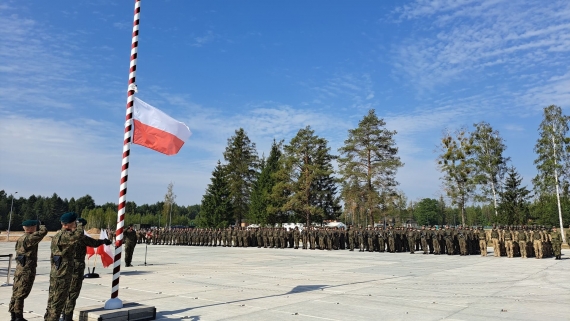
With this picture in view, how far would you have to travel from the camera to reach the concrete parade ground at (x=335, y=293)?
22.5ft

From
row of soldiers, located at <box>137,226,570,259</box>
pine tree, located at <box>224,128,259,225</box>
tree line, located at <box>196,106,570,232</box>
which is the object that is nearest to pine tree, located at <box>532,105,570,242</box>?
tree line, located at <box>196,106,570,232</box>

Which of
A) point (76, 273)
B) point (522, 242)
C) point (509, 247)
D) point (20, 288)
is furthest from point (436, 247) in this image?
point (20, 288)

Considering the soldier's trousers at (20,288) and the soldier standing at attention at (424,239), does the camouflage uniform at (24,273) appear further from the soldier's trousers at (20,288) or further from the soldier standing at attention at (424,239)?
the soldier standing at attention at (424,239)

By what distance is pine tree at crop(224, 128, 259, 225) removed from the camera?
182 feet

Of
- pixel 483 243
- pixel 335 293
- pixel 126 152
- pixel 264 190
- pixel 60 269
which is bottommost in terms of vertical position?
pixel 335 293

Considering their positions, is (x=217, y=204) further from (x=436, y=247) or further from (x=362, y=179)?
(x=436, y=247)

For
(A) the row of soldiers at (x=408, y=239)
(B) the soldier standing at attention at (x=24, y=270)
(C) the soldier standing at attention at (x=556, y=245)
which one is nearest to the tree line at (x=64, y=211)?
(A) the row of soldiers at (x=408, y=239)

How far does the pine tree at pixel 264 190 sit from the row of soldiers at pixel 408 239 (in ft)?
61.4

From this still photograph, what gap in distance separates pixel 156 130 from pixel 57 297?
3.12m

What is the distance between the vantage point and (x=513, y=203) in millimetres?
37812

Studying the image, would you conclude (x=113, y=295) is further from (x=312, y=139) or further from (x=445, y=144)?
(x=445, y=144)

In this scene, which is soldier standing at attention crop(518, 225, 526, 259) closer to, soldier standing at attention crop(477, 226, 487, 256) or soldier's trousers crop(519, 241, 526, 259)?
soldier's trousers crop(519, 241, 526, 259)

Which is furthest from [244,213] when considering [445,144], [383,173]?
[445,144]

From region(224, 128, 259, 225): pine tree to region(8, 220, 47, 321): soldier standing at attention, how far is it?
47803 millimetres
